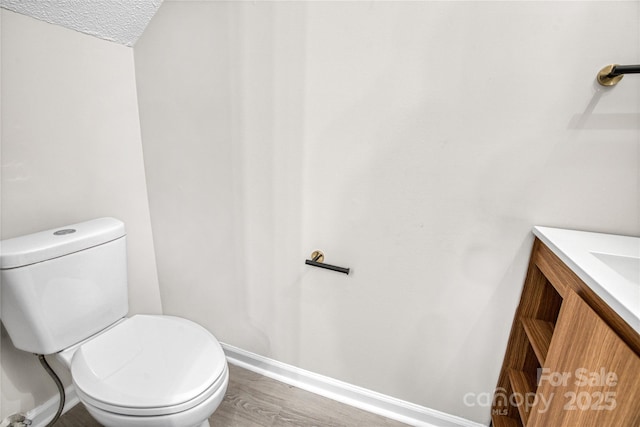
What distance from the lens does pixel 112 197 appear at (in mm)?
1356

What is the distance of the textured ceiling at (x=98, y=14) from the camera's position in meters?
1.01

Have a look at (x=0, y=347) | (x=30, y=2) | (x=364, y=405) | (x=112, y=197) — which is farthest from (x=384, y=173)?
(x=0, y=347)

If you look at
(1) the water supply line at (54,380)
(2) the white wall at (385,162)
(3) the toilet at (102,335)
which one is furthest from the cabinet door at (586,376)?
(1) the water supply line at (54,380)

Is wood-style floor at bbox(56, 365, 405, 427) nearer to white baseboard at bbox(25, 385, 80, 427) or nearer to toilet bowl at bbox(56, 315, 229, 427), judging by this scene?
white baseboard at bbox(25, 385, 80, 427)

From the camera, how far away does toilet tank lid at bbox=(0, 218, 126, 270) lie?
2.98ft

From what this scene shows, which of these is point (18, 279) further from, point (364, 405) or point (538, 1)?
point (538, 1)

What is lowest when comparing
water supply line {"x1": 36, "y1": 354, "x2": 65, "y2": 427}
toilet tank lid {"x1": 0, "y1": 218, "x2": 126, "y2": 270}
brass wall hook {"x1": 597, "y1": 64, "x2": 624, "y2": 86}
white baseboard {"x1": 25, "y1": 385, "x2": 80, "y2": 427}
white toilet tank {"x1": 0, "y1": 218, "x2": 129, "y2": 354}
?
white baseboard {"x1": 25, "y1": 385, "x2": 80, "y2": 427}

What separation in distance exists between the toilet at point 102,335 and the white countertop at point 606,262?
105 centimetres

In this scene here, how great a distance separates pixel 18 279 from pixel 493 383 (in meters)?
1.74

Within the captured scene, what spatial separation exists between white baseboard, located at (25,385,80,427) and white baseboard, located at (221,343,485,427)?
2.25ft

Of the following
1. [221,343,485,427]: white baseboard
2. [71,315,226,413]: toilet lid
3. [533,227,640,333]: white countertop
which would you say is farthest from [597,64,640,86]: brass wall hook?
[71,315,226,413]: toilet lid

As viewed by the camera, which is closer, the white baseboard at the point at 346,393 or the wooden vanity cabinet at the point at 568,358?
the wooden vanity cabinet at the point at 568,358

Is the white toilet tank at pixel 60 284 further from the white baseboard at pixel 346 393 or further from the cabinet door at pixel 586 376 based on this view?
the cabinet door at pixel 586 376

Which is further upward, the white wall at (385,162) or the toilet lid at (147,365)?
the white wall at (385,162)
